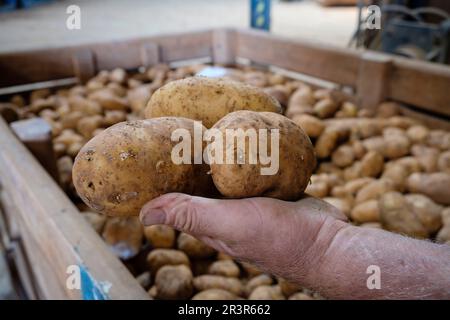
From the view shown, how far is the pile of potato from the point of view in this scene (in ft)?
5.69

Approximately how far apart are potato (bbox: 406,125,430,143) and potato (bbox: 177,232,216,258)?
1.28m

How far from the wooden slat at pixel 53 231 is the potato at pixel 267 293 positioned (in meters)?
0.60

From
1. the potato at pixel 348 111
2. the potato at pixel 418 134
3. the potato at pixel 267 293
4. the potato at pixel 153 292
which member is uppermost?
the potato at pixel 348 111

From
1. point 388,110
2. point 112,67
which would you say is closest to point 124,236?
point 388,110

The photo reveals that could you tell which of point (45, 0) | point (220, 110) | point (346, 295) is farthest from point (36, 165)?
point (45, 0)

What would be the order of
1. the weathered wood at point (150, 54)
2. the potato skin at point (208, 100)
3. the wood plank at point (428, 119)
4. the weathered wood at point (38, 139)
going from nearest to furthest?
1. the potato skin at point (208, 100)
2. the weathered wood at point (38, 139)
3. the wood plank at point (428, 119)
4. the weathered wood at point (150, 54)

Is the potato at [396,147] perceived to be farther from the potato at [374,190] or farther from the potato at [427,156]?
the potato at [374,190]

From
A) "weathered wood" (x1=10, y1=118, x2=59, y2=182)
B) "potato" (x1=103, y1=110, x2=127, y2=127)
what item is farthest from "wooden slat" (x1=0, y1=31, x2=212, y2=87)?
"weathered wood" (x1=10, y1=118, x2=59, y2=182)

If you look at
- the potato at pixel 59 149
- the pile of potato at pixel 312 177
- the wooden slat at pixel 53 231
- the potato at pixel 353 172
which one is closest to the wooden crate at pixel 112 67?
the wooden slat at pixel 53 231

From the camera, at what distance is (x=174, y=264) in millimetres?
1794

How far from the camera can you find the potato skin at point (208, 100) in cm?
107

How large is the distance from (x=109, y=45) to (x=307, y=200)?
2.73 m

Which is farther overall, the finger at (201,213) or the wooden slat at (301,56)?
the wooden slat at (301,56)
